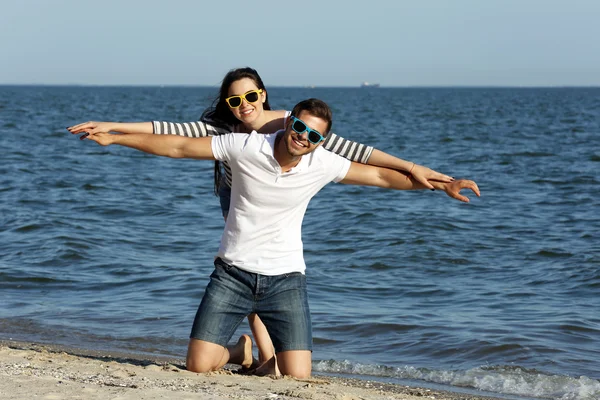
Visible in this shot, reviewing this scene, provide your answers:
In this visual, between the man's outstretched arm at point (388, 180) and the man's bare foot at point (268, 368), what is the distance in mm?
1270

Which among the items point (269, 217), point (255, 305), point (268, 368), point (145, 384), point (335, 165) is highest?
point (335, 165)

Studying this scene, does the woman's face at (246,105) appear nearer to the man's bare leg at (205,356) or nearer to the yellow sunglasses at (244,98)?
the yellow sunglasses at (244,98)

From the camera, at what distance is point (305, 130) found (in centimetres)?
480

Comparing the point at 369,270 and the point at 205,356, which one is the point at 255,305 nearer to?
the point at 205,356

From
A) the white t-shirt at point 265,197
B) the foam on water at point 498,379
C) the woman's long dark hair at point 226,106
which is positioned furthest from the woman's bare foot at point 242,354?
the woman's long dark hair at point 226,106

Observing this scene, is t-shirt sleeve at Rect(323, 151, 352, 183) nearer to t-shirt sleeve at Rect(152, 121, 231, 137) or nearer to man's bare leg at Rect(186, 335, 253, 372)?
t-shirt sleeve at Rect(152, 121, 231, 137)

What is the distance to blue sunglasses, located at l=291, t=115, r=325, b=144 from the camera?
4.80 m

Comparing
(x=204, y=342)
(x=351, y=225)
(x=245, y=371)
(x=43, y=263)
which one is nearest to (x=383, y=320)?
(x=245, y=371)

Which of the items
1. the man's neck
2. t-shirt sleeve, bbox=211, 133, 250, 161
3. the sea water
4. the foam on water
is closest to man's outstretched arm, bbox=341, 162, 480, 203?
the man's neck

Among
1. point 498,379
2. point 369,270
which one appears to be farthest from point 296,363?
point 369,270

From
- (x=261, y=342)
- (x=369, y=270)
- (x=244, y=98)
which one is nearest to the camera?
(x=244, y=98)

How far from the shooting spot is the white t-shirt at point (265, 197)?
4996 mm

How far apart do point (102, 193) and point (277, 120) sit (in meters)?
12.3

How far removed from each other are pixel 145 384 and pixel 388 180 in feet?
5.96
